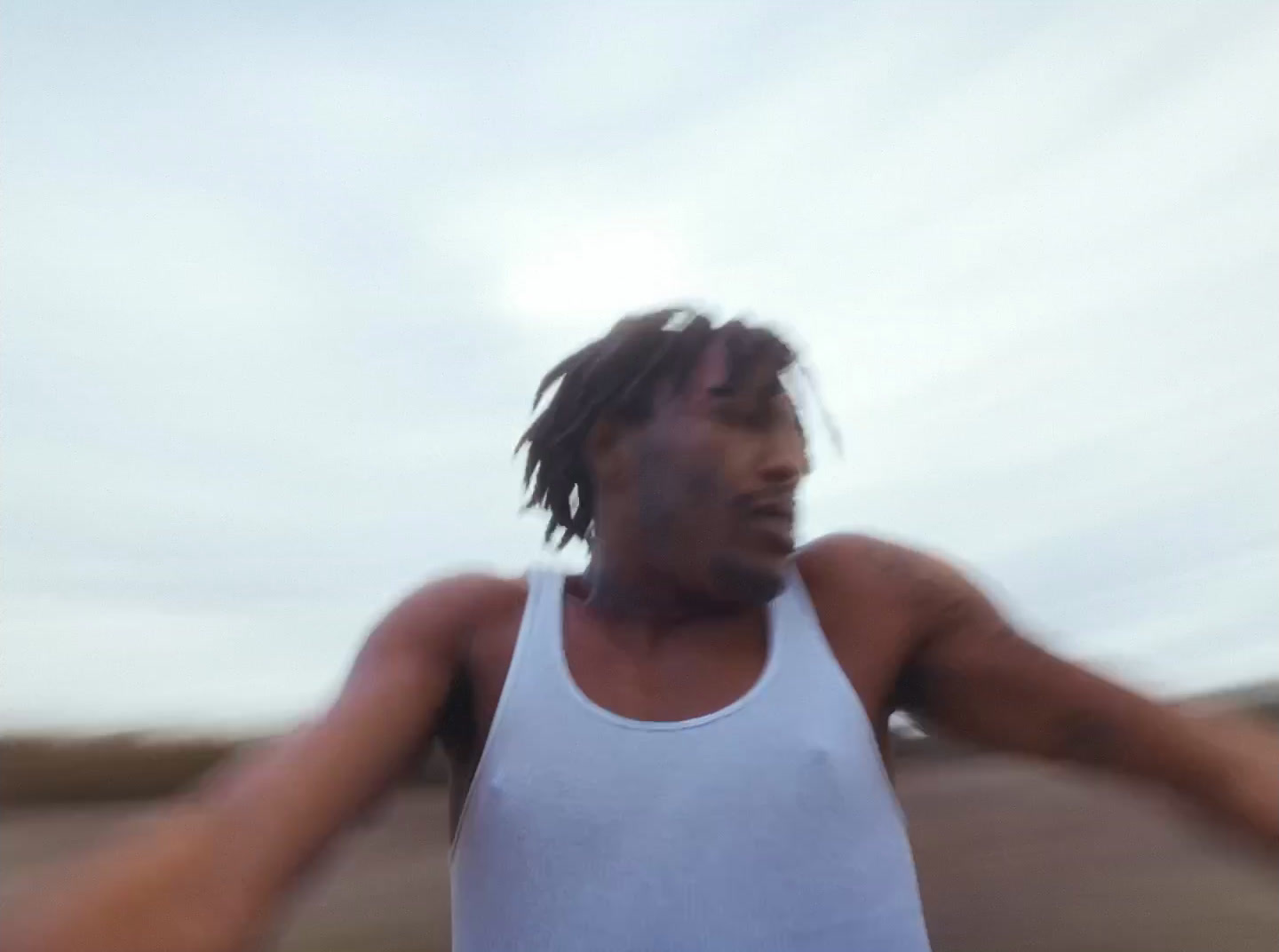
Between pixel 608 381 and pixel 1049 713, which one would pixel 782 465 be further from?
pixel 1049 713

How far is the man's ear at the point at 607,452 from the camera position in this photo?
5.21ft

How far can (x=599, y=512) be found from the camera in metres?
1.60

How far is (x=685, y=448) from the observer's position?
1482mm

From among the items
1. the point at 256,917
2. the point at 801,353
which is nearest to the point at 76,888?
the point at 256,917

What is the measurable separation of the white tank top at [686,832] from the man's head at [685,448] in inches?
7.7

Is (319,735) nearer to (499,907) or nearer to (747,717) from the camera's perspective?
(499,907)

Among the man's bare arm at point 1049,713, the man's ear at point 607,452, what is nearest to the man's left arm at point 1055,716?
the man's bare arm at point 1049,713

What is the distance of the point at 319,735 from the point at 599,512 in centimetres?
53

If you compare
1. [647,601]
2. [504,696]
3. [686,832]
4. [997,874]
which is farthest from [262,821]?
[997,874]

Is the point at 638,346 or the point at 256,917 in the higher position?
the point at 638,346

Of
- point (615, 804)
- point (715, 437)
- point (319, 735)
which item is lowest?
point (615, 804)

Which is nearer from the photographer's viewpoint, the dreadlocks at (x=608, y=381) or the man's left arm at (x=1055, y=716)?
the man's left arm at (x=1055, y=716)

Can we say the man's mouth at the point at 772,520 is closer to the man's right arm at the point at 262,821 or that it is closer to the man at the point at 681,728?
the man at the point at 681,728

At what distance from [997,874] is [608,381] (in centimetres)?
136
